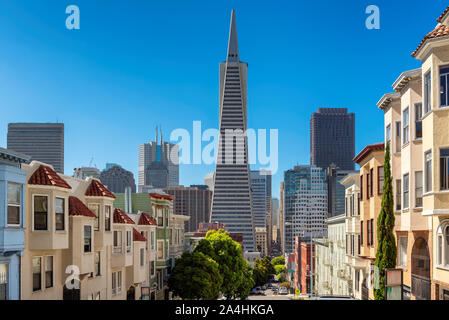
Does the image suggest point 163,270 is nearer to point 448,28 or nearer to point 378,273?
point 378,273

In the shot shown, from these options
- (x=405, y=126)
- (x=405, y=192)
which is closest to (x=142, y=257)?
(x=405, y=192)

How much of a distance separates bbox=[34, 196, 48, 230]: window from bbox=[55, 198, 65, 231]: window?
0.96m

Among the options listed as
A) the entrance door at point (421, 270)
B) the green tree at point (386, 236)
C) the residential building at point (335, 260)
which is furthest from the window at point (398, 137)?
the residential building at point (335, 260)

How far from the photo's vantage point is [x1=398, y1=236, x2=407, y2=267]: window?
28209 millimetres

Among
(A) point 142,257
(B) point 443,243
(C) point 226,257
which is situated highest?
(B) point 443,243

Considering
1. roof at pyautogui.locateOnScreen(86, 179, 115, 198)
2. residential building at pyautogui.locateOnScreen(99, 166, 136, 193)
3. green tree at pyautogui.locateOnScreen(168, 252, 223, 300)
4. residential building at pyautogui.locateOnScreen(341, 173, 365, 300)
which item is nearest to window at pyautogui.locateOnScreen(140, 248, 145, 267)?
green tree at pyautogui.locateOnScreen(168, 252, 223, 300)

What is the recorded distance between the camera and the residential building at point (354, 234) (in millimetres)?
40781

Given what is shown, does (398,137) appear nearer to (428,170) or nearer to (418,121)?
(418,121)

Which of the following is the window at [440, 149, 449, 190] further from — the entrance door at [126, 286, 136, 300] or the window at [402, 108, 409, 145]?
the entrance door at [126, 286, 136, 300]

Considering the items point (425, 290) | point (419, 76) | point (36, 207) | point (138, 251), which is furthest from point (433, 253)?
point (138, 251)

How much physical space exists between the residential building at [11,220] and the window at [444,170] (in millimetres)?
15935

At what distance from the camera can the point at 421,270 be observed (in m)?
24.9

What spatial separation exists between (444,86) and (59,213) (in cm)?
1704

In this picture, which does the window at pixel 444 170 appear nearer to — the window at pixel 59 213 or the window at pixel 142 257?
the window at pixel 59 213
